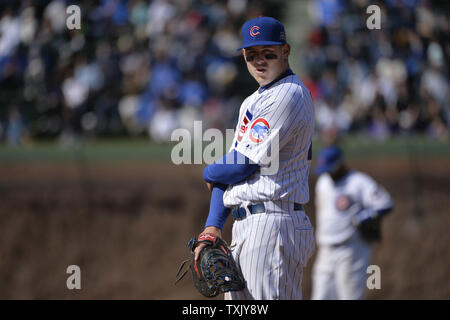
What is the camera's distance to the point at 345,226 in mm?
5840

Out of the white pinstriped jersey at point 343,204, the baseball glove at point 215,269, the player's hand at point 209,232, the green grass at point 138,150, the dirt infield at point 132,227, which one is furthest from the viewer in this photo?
the green grass at point 138,150

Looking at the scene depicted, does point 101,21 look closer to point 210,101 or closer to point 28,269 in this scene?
point 210,101

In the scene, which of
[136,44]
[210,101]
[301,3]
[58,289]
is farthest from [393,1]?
[58,289]

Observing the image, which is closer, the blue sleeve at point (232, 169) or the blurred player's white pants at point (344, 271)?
the blue sleeve at point (232, 169)

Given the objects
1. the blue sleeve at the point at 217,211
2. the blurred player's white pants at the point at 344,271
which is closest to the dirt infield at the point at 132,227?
the blurred player's white pants at the point at 344,271

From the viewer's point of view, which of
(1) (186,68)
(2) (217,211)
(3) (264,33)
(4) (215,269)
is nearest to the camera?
(4) (215,269)

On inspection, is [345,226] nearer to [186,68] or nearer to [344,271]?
[344,271]

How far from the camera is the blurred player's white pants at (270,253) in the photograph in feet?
8.78

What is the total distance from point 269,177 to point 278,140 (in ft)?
0.58

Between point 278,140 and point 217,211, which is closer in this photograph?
point 278,140

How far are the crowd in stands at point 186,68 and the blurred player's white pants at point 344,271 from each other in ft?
11.0

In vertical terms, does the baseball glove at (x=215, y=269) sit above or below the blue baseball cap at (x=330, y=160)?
below

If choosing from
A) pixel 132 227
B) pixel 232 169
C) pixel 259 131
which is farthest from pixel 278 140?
pixel 132 227

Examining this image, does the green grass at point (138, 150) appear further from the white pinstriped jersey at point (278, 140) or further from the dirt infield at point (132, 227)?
the white pinstriped jersey at point (278, 140)
